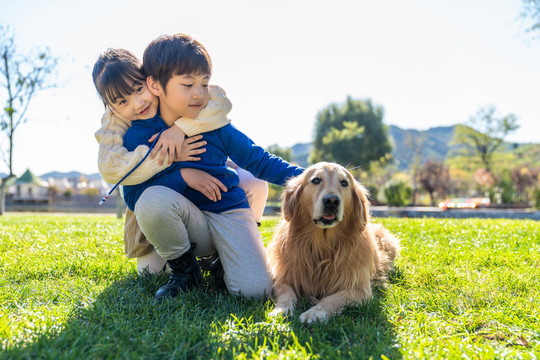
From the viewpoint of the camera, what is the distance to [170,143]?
253cm

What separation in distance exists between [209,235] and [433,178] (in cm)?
4072

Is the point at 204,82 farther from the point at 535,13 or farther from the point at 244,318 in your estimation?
the point at 535,13

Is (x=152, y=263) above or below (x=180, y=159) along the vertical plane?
below

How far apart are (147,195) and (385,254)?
192cm

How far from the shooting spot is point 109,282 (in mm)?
2762

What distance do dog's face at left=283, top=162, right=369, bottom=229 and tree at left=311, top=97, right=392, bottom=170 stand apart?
35071 millimetres

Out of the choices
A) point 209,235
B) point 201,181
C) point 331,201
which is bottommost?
point 209,235

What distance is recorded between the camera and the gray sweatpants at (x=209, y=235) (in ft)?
8.03

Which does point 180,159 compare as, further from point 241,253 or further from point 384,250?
point 384,250

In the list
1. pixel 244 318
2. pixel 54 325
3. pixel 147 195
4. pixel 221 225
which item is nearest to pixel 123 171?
pixel 147 195

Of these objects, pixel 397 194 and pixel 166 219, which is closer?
pixel 166 219

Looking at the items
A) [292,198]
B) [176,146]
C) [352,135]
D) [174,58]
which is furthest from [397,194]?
[174,58]

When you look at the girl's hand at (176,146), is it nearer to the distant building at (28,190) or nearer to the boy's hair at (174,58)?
the boy's hair at (174,58)

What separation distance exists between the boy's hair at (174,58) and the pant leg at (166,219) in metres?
0.74
